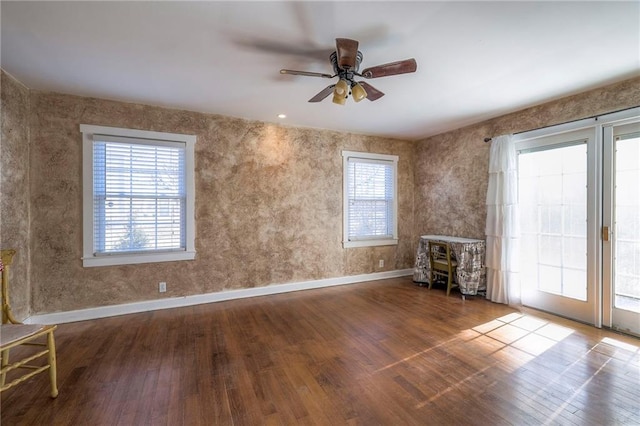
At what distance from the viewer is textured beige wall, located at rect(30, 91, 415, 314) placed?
310 cm

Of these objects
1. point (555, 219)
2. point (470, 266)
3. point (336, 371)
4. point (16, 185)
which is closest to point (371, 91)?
point (336, 371)

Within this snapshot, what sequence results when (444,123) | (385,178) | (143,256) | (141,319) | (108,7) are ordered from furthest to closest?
(385,178), (444,123), (143,256), (141,319), (108,7)

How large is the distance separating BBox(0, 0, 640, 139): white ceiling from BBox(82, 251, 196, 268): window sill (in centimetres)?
195

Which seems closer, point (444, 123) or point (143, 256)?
point (143, 256)

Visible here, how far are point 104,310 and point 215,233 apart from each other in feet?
5.09

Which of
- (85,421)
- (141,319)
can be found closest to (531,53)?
(85,421)

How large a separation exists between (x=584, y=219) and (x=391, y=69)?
2919 mm

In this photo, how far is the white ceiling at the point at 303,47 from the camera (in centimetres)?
182

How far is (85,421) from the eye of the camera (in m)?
1.67

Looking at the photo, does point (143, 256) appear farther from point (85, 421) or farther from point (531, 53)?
point (531, 53)

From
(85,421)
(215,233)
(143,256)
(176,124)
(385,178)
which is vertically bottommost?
(85,421)

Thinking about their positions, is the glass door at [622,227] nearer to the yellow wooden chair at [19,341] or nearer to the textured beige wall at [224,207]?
the textured beige wall at [224,207]

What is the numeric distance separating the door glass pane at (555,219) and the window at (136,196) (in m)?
4.56

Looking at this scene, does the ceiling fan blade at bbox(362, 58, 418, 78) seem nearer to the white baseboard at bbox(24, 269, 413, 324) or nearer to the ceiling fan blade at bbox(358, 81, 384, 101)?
the ceiling fan blade at bbox(358, 81, 384, 101)
